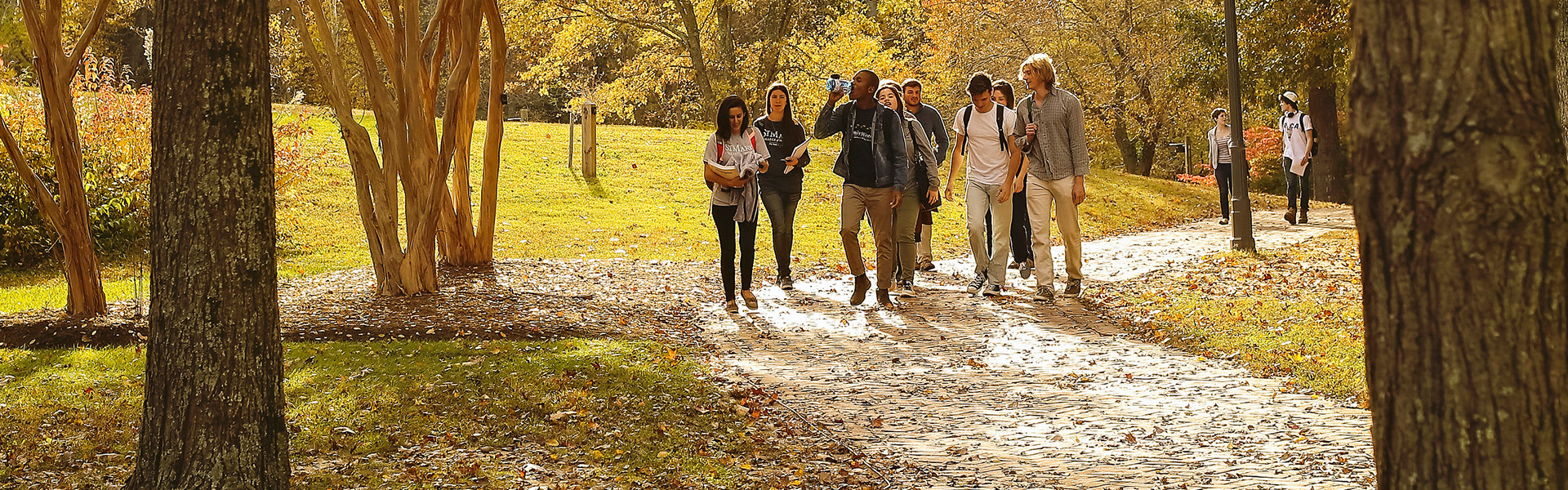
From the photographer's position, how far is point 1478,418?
8.46 ft

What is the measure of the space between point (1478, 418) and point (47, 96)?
902 cm

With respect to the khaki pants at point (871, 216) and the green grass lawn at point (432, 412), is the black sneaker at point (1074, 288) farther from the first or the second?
the green grass lawn at point (432, 412)

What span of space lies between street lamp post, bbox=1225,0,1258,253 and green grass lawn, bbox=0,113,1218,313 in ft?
12.3

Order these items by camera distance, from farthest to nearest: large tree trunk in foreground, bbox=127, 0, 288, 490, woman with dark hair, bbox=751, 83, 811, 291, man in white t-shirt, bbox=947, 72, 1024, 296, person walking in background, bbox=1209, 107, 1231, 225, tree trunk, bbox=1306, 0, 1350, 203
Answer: tree trunk, bbox=1306, 0, 1350, 203
person walking in background, bbox=1209, 107, 1231, 225
woman with dark hair, bbox=751, 83, 811, 291
man in white t-shirt, bbox=947, 72, 1024, 296
large tree trunk in foreground, bbox=127, 0, 288, 490

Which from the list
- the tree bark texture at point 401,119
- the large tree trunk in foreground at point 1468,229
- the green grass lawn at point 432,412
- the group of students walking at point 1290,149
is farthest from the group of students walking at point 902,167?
the large tree trunk in foreground at point 1468,229

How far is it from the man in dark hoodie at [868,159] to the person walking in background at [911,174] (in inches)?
6.8

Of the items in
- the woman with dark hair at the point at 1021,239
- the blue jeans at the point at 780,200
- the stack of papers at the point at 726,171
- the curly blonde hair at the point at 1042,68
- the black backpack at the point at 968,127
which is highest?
the curly blonde hair at the point at 1042,68

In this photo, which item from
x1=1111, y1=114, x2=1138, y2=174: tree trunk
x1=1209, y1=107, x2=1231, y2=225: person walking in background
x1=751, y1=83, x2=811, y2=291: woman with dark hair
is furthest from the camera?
x1=1111, y1=114, x2=1138, y2=174: tree trunk

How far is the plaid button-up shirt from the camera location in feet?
30.8

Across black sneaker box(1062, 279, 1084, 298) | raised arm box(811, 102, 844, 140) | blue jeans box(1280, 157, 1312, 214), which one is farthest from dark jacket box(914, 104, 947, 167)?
blue jeans box(1280, 157, 1312, 214)

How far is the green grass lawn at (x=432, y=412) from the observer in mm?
5297

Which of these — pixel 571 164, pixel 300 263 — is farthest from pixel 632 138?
pixel 300 263

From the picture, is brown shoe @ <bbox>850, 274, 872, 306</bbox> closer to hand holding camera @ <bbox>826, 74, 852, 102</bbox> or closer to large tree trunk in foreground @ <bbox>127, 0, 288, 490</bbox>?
hand holding camera @ <bbox>826, 74, 852, 102</bbox>

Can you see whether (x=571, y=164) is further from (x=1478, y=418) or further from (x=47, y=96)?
(x=1478, y=418)
